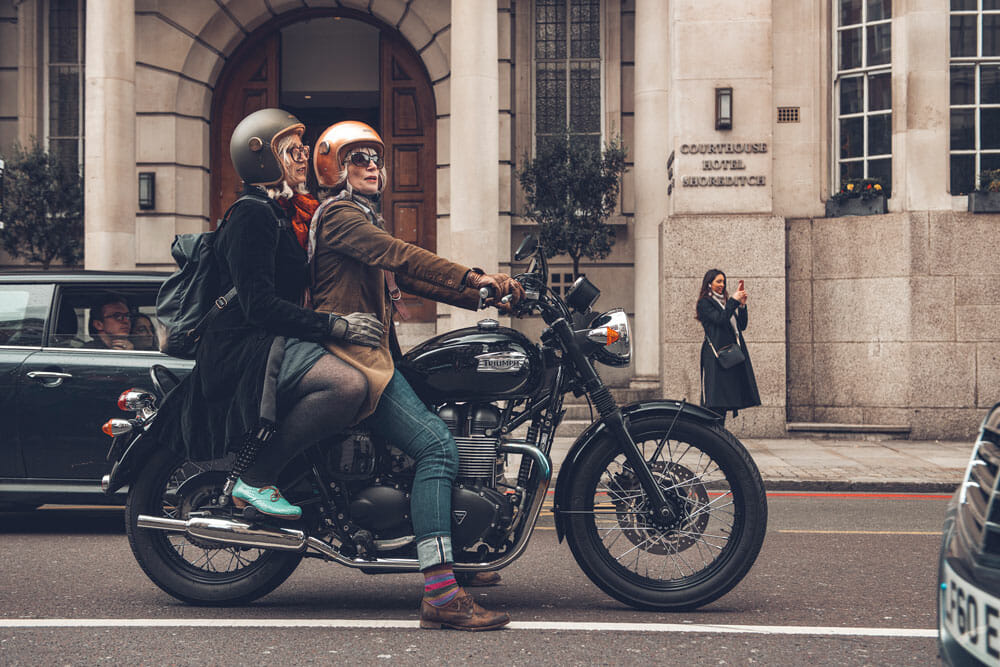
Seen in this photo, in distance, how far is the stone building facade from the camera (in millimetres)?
13266

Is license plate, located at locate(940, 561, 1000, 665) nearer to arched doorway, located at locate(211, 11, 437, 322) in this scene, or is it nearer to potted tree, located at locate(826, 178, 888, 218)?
potted tree, located at locate(826, 178, 888, 218)

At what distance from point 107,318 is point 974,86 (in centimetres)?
1142

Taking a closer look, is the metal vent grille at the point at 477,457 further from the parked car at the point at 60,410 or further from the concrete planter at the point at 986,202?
the concrete planter at the point at 986,202

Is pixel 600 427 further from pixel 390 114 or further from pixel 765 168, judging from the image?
pixel 390 114

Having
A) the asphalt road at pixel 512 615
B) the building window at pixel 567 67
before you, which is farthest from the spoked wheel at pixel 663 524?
the building window at pixel 567 67

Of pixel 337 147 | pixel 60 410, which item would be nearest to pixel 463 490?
pixel 337 147

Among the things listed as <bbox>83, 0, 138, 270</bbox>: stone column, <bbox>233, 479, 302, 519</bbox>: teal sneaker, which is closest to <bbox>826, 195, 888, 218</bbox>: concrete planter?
<bbox>83, 0, 138, 270</bbox>: stone column

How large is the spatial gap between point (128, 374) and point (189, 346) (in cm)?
Result: 231

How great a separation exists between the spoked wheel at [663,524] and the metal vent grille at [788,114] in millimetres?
10901

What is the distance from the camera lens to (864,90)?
46.3 ft

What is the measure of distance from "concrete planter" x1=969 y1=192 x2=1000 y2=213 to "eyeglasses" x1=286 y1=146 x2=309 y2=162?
36.0ft

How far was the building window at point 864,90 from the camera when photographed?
13.9 m

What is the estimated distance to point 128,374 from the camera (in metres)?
6.32

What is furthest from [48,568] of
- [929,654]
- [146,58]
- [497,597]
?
[146,58]
